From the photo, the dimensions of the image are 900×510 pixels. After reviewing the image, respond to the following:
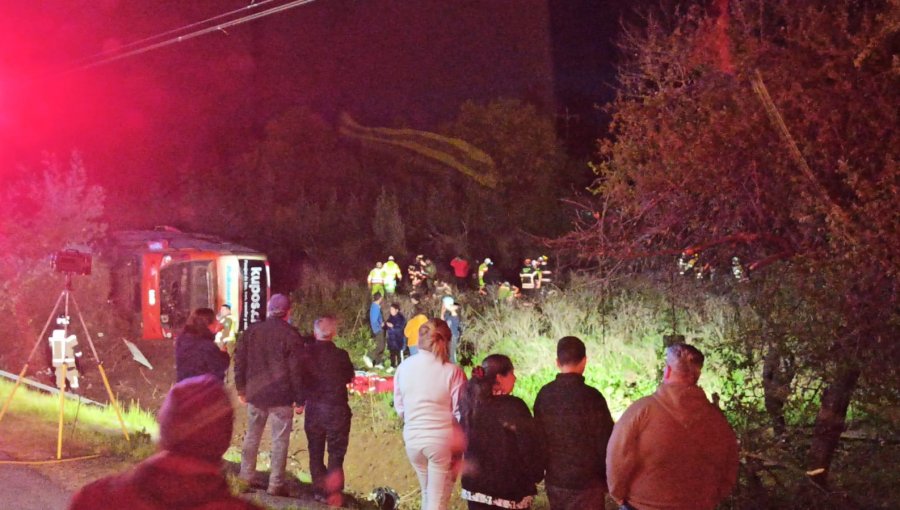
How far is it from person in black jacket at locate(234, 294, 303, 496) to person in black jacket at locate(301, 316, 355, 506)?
0.11 metres

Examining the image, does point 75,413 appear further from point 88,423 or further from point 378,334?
point 378,334

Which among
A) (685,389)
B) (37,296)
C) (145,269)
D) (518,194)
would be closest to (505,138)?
(518,194)

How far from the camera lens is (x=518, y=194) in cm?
3719

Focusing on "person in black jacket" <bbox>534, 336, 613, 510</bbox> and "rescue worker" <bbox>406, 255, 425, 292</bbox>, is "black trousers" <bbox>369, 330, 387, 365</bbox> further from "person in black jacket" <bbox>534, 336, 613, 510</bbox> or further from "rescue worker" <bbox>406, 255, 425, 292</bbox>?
"person in black jacket" <bbox>534, 336, 613, 510</bbox>

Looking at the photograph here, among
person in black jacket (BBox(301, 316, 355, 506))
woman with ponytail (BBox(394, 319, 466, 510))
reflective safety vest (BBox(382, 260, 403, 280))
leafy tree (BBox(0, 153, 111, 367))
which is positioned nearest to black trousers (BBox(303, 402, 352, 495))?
person in black jacket (BBox(301, 316, 355, 506))

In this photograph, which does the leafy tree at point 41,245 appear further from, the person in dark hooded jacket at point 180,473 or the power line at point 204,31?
the person in dark hooded jacket at point 180,473

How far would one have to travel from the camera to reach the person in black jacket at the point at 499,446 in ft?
16.0

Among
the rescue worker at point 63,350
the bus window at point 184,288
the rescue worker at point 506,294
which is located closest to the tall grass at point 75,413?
the rescue worker at point 63,350

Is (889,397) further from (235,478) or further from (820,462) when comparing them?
(235,478)

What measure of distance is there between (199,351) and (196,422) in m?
4.91

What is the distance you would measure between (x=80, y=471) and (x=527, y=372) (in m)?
6.62

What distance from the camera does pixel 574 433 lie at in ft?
15.7

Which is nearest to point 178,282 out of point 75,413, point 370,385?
point 370,385

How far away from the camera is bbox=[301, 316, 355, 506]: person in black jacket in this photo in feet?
23.0
